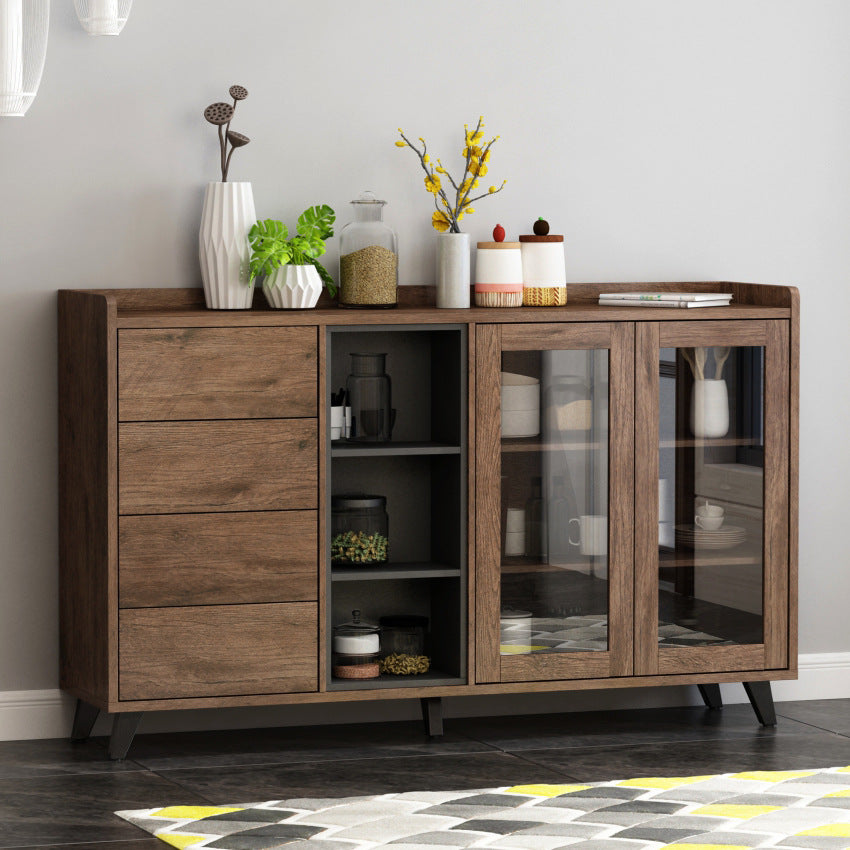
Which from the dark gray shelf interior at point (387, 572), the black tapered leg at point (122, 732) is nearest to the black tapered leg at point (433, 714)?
the dark gray shelf interior at point (387, 572)

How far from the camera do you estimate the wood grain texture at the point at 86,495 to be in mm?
3432

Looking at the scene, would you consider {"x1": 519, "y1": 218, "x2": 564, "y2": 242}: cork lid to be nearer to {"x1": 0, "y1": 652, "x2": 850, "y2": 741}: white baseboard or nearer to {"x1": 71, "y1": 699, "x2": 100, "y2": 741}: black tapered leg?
{"x1": 0, "y1": 652, "x2": 850, "y2": 741}: white baseboard

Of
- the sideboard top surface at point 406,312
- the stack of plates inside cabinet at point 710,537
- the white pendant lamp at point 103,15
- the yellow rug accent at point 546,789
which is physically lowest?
the yellow rug accent at point 546,789

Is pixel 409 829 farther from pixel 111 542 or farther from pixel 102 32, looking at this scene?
pixel 102 32

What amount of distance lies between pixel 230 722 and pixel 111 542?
69 centimetres

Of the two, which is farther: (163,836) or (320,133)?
(320,133)

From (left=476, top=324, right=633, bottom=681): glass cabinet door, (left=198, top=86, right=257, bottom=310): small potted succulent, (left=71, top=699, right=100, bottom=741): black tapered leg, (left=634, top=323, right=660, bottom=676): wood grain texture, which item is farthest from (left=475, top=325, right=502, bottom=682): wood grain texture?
(left=71, top=699, right=100, bottom=741): black tapered leg

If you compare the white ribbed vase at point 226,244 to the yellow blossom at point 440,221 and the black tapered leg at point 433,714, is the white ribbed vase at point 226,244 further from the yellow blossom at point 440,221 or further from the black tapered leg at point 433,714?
the black tapered leg at point 433,714

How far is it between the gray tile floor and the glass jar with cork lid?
104 cm

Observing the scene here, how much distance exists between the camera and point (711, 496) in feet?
12.6

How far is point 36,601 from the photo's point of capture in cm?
378

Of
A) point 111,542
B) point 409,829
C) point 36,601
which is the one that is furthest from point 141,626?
point 409,829

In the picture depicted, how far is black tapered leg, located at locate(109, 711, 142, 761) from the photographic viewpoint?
3561 mm

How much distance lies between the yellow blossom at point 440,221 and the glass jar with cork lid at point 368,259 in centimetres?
12
